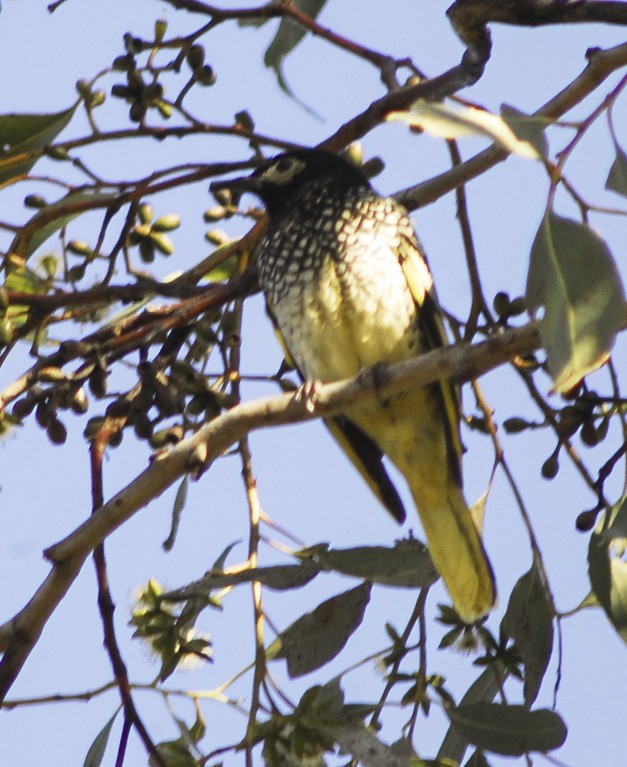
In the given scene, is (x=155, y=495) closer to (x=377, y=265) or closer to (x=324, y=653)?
(x=324, y=653)

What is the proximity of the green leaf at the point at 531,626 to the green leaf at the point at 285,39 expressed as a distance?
1612 mm

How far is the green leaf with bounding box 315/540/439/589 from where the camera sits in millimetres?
2469

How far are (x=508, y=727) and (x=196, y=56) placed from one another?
1.64 m

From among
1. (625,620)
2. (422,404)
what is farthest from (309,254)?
(625,620)

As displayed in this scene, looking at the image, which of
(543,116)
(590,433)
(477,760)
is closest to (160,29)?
(543,116)

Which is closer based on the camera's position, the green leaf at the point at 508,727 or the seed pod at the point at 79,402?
the seed pod at the point at 79,402

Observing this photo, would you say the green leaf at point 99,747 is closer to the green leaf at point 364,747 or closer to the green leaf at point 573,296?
the green leaf at point 364,747

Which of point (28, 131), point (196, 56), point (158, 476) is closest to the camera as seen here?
point (158, 476)

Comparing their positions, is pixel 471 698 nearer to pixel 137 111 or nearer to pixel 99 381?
pixel 99 381

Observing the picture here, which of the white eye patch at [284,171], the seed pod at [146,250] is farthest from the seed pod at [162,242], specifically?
the white eye patch at [284,171]

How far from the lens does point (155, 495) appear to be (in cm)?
204

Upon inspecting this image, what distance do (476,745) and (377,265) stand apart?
1.23m

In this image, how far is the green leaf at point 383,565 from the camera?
2469mm

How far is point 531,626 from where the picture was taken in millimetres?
2479
